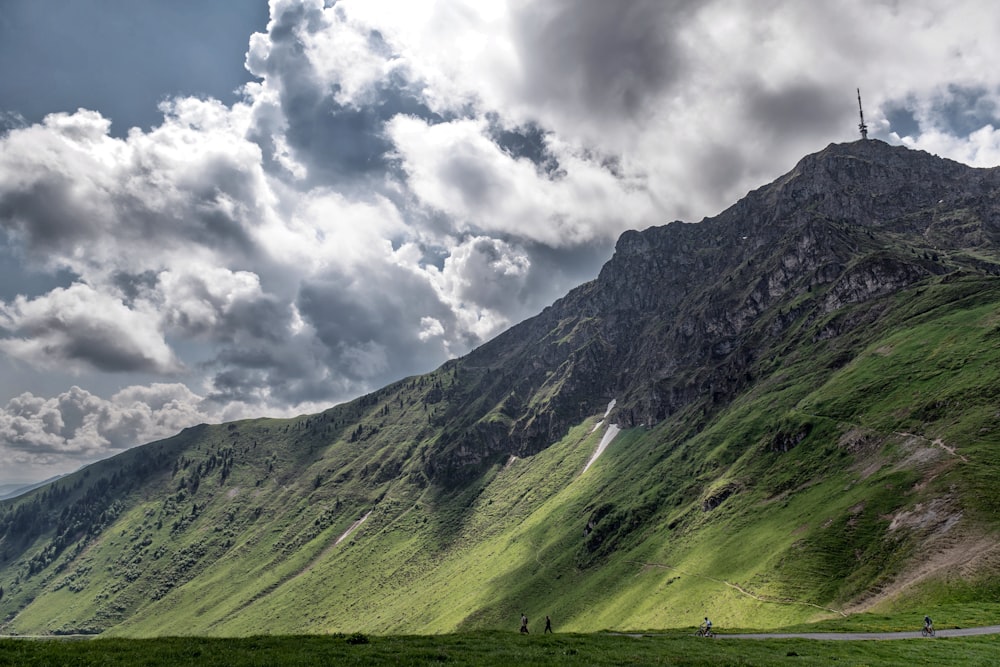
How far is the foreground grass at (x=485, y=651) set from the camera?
90.3 feet

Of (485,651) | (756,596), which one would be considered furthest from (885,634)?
(756,596)

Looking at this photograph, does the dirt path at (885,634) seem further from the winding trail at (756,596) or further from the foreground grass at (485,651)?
the winding trail at (756,596)

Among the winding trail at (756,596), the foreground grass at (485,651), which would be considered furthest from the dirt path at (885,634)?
the winding trail at (756,596)

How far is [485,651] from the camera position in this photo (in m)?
33.6

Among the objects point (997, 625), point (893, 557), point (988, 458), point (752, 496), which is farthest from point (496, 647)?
point (752, 496)

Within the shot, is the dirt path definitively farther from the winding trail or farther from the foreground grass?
the winding trail

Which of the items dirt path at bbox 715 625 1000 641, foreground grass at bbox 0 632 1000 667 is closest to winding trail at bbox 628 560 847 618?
dirt path at bbox 715 625 1000 641

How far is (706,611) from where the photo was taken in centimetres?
13200

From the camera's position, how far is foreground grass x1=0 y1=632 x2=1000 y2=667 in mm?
27516

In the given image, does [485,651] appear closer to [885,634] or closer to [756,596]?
[885,634]

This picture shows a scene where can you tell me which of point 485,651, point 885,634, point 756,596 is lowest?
point 756,596

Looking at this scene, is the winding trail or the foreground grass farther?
the winding trail

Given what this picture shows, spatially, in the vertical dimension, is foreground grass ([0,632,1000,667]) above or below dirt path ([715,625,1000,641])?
above

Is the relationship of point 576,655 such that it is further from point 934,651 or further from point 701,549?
point 701,549
